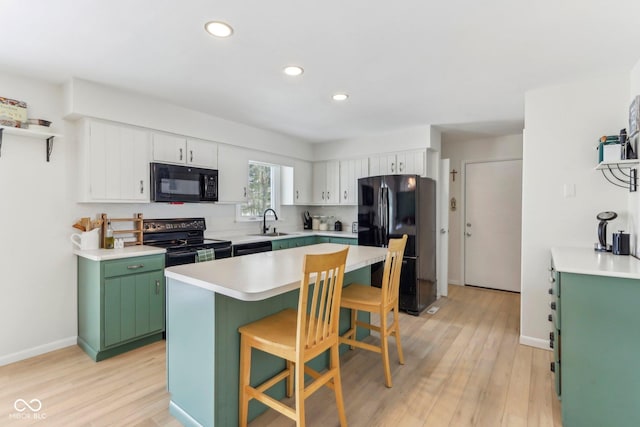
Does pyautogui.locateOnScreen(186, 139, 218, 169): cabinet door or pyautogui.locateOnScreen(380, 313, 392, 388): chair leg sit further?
pyautogui.locateOnScreen(186, 139, 218, 169): cabinet door

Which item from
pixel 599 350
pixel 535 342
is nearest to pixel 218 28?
pixel 599 350

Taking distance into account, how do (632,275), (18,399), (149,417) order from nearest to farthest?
(632,275) → (149,417) → (18,399)

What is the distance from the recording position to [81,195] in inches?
111

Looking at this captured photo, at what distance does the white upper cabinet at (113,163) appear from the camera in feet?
9.15

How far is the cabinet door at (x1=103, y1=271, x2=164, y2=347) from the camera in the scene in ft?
8.61

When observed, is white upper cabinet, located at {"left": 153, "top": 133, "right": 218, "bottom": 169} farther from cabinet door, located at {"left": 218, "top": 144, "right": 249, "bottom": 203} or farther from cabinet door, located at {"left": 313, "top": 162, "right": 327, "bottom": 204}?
cabinet door, located at {"left": 313, "top": 162, "right": 327, "bottom": 204}

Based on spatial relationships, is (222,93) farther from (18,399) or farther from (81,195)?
(18,399)

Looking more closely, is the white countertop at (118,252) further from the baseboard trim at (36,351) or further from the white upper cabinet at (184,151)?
the white upper cabinet at (184,151)

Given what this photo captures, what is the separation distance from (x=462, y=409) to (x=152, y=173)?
3.24 metres

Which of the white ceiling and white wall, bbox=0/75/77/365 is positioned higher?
the white ceiling

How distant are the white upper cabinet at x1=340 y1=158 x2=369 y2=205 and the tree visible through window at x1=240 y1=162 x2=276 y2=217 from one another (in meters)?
1.08

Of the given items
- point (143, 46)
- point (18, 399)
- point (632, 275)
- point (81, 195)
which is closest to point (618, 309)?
point (632, 275)

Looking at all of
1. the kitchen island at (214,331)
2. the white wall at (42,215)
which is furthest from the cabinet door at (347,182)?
the kitchen island at (214,331)

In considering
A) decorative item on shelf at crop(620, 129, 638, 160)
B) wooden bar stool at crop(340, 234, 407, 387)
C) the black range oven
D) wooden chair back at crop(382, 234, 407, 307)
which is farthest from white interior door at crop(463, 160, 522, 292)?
A: the black range oven
